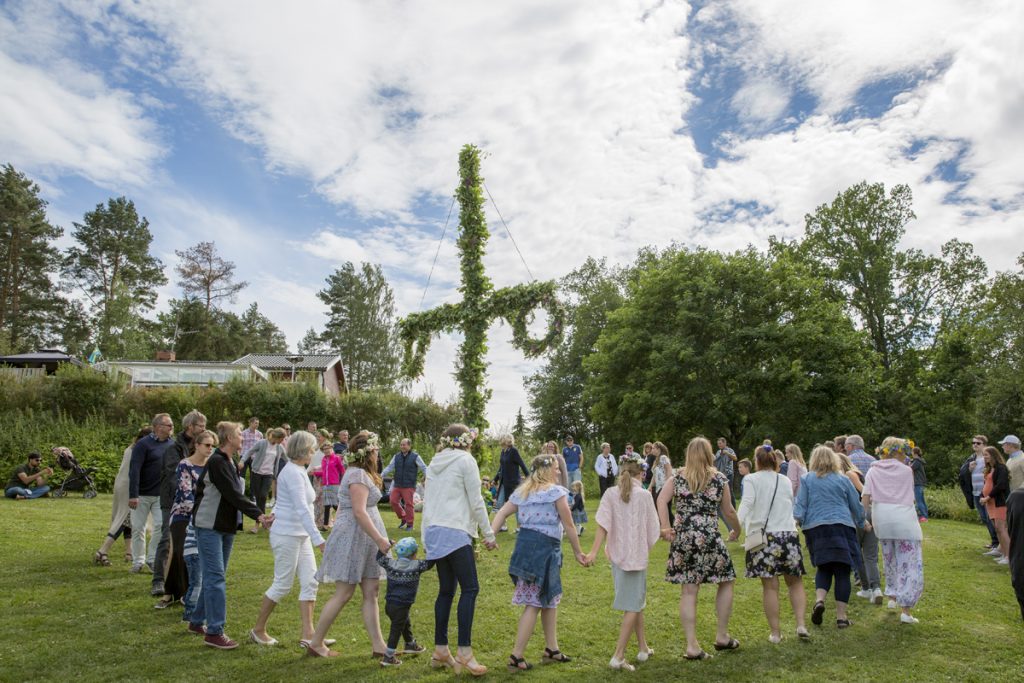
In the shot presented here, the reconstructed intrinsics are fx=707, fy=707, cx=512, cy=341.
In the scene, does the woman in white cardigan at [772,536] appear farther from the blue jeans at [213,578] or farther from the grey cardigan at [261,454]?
the grey cardigan at [261,454]

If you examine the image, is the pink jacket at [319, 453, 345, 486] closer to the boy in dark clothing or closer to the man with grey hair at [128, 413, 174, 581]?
the man with grey hair at [128, 413, 174, 581]

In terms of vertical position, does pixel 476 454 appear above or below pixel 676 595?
above

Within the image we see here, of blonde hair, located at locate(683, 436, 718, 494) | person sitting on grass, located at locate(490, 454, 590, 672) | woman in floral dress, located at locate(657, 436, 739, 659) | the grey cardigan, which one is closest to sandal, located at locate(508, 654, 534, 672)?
person sitting on grass, located at locate(490, 454, 590, 672)

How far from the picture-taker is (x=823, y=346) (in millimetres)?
31281

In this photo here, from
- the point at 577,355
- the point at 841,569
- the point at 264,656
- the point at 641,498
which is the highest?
the point at 577,355

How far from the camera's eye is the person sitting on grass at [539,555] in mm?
6043

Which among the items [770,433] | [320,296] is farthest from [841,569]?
[320,296]

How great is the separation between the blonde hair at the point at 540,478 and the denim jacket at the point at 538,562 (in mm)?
332

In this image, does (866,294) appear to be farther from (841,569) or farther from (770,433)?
(841,569)

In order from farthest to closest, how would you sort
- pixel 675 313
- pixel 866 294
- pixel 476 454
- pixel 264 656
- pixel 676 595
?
1. pixel 866 294
2. pixel 675 313
3. pixel 476 454
4. pixel 676 595
5. pixel 264 656

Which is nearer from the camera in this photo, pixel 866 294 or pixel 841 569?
pixel 841 569

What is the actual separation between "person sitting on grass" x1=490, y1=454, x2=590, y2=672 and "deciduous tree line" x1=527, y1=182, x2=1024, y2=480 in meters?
25.9

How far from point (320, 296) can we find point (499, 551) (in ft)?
169

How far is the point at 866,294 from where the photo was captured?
130 ft
